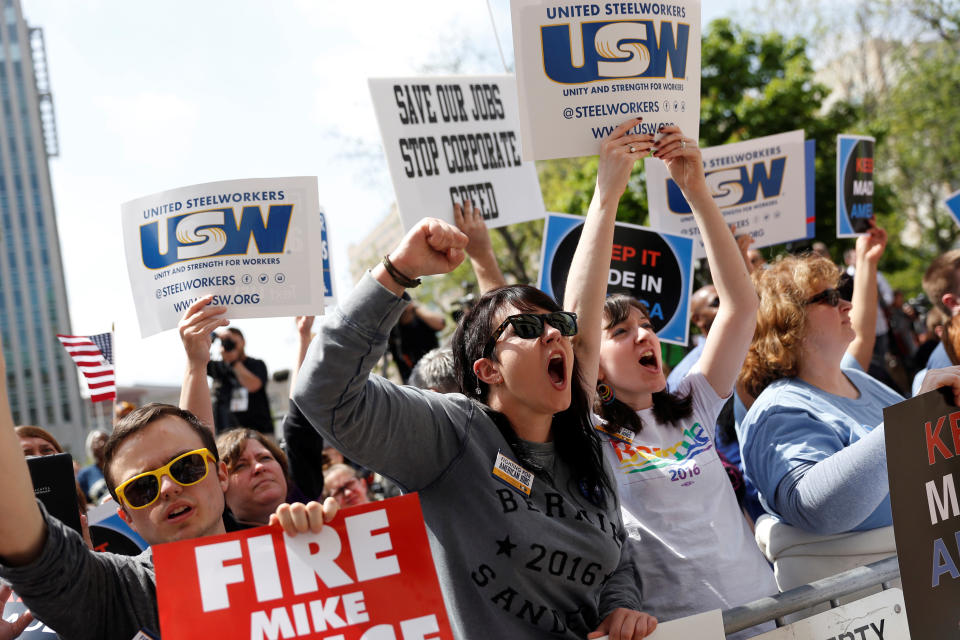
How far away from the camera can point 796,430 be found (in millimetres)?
3021

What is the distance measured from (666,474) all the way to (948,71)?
29835mm

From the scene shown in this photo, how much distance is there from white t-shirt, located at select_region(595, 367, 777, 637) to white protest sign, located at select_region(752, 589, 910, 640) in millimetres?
184

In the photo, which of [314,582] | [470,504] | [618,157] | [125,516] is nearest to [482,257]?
[618,157]

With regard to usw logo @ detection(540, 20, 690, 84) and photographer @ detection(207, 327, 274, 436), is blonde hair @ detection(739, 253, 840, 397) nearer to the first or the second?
usw logo @ detection(540, 20, 690, 84)

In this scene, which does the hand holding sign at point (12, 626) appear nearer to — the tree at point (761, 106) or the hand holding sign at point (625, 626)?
the hand holding sign at point (625, 626)

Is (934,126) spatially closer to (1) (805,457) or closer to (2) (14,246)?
(1) (805,457)

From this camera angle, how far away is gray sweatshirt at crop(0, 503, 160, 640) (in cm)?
186

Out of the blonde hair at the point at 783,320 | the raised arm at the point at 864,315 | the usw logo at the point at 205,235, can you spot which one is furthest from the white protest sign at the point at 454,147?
the raised arm at the point at 864,315

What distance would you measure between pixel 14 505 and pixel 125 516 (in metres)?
0.74

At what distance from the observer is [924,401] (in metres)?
2.62

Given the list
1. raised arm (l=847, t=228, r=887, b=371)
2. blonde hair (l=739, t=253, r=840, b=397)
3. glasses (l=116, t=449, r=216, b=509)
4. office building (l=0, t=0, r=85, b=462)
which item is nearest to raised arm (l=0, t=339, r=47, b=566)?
glasses (l=116, t=449, r=216, b=509)

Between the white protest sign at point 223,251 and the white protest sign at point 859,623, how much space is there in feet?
6.72

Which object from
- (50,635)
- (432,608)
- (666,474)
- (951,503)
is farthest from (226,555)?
(951,503)

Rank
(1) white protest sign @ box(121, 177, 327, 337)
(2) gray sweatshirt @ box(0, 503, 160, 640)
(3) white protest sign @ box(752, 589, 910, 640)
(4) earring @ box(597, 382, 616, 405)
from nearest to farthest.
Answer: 1. (2) gray sweatshirt @ box(0, 503, 160, 640)
2. (3) white protest sign @ box(752, 589, 910, 640)
3. (4) earring @ box(597, 382, 616, 405)
4. (1) white protest sign @ box(121, 177, 327, 337)
